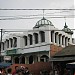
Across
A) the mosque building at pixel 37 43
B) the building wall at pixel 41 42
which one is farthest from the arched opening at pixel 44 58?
the building wall at pixel 41 42

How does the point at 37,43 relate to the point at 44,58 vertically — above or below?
above

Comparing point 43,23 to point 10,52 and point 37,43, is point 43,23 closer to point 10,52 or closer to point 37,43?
point 37,43

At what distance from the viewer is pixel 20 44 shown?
47875 millimetres

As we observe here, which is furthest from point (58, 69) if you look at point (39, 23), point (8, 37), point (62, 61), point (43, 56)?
point (8, 37)

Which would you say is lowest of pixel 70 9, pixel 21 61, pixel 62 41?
pixel 21 61

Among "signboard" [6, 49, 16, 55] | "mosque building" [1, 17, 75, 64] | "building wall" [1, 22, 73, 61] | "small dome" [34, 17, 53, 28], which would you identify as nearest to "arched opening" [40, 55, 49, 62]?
"mosque building" [1, 17, 75, 64]

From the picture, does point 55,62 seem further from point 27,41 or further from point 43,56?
point 27,41

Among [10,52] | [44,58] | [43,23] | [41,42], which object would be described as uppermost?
[43,23]

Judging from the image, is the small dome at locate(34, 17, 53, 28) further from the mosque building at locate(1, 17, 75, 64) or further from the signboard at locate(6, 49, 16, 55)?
the signboard at locate(6, 49, 16, 55)

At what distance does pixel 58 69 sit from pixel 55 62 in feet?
5.46

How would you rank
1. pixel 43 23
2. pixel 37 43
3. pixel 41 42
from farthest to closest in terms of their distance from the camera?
pixel 43 23, pixel 37 43, pixel 41 42

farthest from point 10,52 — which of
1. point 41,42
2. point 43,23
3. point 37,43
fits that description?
point 43,23

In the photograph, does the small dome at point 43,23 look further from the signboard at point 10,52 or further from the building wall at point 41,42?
the signboard at point 10,52

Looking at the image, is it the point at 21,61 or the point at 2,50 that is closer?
the point at 21,61
